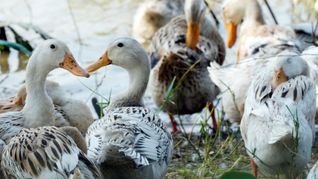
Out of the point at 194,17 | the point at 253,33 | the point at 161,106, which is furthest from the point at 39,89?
the point at 253,33

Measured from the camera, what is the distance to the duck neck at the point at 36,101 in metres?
7.93

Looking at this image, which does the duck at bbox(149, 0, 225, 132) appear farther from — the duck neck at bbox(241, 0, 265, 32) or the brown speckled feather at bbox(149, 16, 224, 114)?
the duck neck at bbox(241, 0, 265, 32)

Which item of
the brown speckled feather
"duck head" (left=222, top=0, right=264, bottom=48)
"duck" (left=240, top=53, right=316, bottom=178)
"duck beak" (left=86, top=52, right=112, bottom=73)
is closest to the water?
"duck head" (left=222, top=0, right=264, bottom=48)

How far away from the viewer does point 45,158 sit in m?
6.44

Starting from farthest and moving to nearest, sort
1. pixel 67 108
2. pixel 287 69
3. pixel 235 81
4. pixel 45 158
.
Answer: pixel 235 81
pixel 67 108
pixel 287 69
pixel 45 158

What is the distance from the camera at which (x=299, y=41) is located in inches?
427

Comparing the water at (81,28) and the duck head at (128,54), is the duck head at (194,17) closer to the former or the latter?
the water at (81,28)

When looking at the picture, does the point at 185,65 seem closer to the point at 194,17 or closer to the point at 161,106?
the point at 194,17

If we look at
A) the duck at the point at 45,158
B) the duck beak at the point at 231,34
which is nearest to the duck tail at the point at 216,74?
the duck beak at the point at 231,34

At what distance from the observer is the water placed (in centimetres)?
1107

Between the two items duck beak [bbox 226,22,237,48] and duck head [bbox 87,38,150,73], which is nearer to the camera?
duck head [bbox 87,38,150,73]

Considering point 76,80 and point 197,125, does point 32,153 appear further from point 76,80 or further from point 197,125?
point 76,80

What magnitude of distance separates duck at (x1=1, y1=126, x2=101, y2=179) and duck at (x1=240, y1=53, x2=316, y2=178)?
47.2 inches

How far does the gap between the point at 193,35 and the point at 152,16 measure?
Answer: 291 cm
